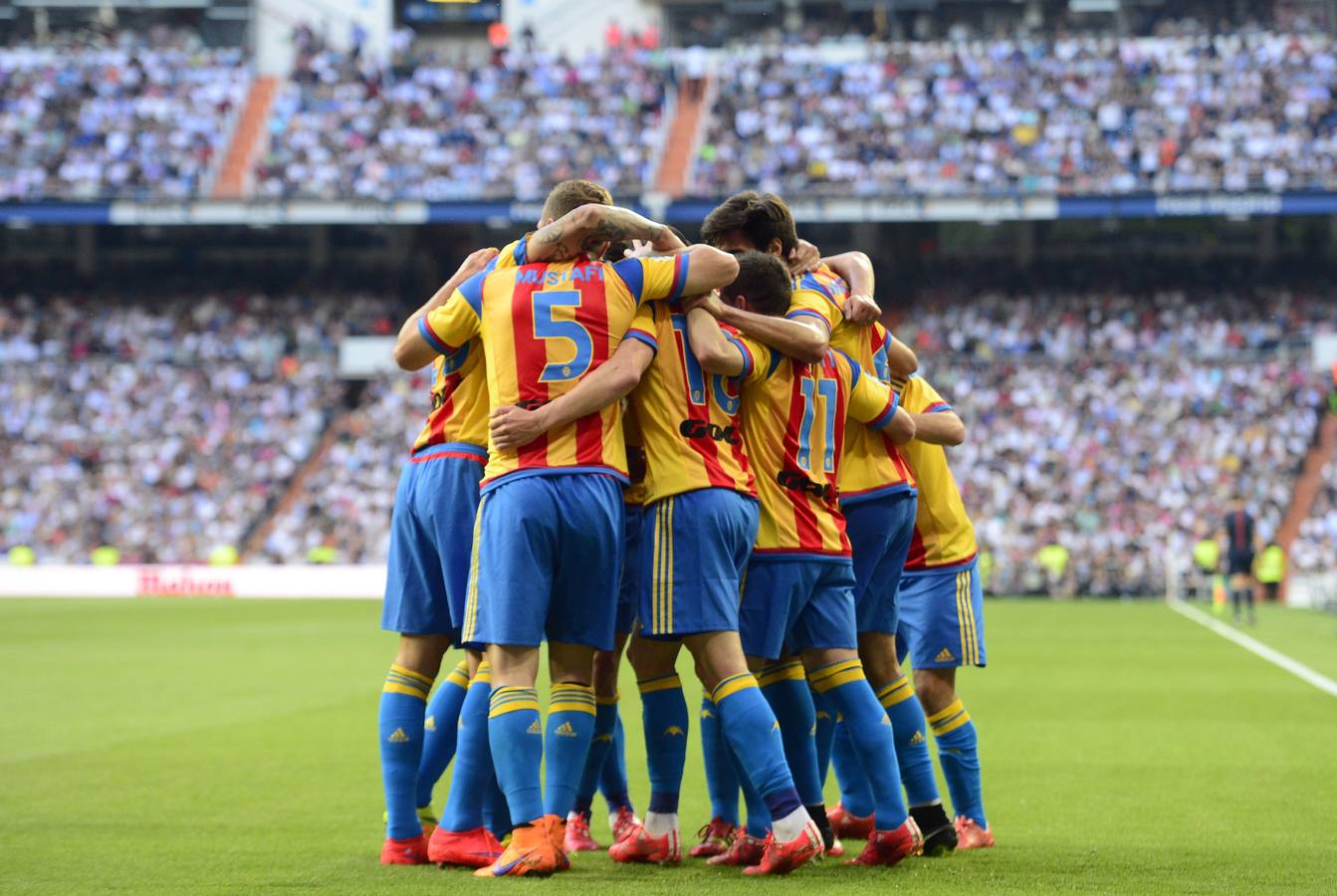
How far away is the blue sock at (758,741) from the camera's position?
5.20 m

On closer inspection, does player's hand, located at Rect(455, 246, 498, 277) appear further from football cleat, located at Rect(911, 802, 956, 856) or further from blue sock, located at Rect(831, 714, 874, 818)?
football cleat, located at Rect(911, 802, 956, 856)

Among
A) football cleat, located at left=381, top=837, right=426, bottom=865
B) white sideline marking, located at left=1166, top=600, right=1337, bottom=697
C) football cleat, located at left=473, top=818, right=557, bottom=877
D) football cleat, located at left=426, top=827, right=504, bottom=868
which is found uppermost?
football cleat, located at left=473, top=818, right=557, bottom=877

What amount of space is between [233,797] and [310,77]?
35.4 m

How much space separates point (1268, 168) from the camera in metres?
35.2

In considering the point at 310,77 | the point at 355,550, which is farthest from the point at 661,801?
the point at 310,77

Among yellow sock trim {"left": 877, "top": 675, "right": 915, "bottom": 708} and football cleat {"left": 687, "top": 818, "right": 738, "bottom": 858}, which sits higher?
yellow sock trim {"left": 877, "top": 675, "right": 915, "bottom": 708}

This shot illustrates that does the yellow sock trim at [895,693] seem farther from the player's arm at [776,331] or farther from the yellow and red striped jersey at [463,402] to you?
the yellow and red striped jersey at [463,402]

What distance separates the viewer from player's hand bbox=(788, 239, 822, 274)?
623 centimetres

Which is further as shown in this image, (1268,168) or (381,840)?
(1268,168)

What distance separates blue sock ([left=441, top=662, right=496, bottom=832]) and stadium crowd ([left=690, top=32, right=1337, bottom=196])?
1220 inches

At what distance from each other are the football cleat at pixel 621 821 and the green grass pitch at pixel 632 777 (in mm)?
393

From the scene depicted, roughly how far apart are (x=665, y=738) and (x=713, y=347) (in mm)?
1409

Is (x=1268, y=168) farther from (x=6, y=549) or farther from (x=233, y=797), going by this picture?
(x=233, y=797)

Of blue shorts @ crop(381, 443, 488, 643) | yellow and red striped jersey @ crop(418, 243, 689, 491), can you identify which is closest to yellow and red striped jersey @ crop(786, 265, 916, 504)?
yellow and red striped jersey @ crop(418, 243, 689, 491)
